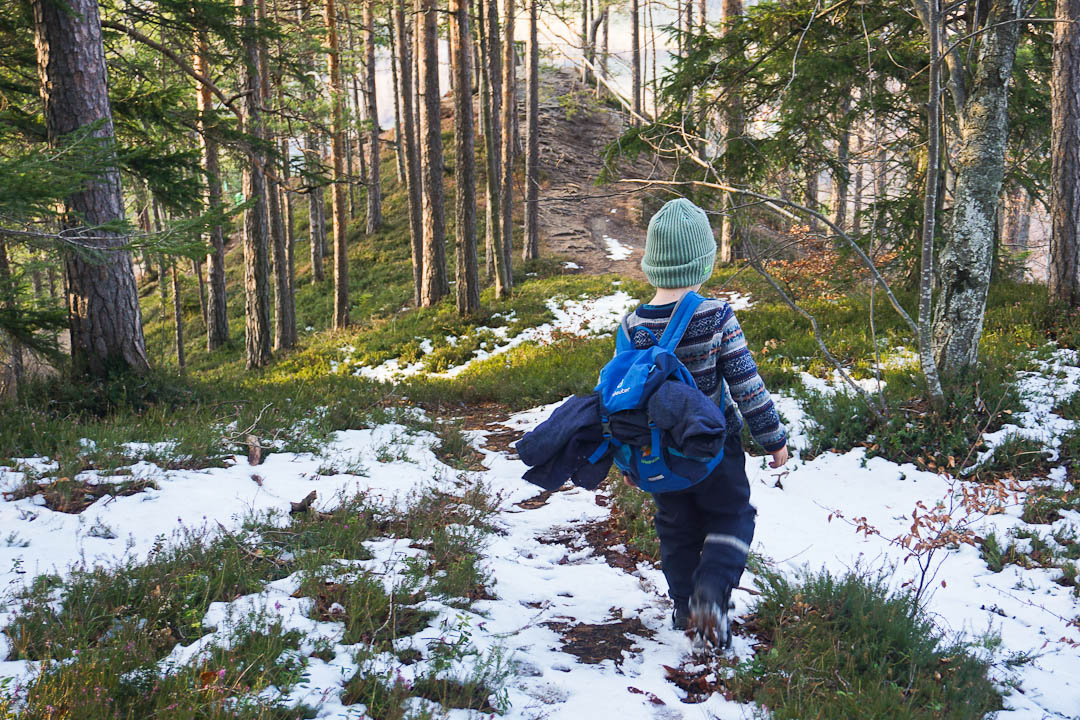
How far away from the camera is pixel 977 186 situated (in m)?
6.42

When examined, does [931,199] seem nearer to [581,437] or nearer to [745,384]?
[745,384]

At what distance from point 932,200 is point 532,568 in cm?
455

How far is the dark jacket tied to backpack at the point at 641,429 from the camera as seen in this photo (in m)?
2.95

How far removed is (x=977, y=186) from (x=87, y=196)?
9.17 metres

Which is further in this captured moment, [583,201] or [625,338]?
[583,201]

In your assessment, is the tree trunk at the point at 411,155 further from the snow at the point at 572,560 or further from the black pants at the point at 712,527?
the black pants at the point at 712,527

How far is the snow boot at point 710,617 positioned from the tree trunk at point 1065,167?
24.2 feet

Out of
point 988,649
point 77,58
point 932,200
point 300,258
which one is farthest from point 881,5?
point 300,258

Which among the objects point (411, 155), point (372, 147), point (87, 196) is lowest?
point (87, 196)

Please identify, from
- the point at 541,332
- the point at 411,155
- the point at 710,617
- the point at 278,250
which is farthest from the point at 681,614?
the point at 411,155

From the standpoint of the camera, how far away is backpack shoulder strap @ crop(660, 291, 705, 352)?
10.6 feet

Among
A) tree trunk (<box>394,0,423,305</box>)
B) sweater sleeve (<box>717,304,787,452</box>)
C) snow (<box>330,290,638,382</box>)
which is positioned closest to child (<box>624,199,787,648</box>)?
sweater sleeve (<box>717,304,787,452</box>)

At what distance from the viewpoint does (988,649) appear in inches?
135

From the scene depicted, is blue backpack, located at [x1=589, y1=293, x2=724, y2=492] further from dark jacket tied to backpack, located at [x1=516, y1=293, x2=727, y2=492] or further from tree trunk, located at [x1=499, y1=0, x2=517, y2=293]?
tree trunk, located at [x1=499, y1=0, x2=517, y2=293]
